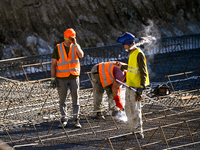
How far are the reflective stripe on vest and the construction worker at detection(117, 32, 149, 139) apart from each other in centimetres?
122

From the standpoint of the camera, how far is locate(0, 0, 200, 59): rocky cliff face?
18875 mm

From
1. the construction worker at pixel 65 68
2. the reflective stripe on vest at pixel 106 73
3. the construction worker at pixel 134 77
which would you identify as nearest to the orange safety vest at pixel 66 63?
the construction worker at pixel 65 68

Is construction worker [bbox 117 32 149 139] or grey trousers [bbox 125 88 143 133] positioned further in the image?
grey trousers [bbox 125 88 143 133]

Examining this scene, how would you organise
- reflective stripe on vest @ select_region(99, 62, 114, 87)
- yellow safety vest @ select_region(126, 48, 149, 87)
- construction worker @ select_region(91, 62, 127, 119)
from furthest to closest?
reflective stripe on vest @ select_region(99, 62, 114, 87), construction worker @ select_region(91, 62, 127, 119), yellow safety vest @ select_region(126, 48, 149, 87)

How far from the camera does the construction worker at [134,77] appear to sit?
5637 mm

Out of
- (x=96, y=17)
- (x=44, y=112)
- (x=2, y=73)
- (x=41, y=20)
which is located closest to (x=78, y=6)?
(x=96, y=17)

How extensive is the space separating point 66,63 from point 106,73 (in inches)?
36.2

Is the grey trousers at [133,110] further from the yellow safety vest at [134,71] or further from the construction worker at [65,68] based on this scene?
the construction worker at [65,68]

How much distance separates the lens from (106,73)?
712 cm

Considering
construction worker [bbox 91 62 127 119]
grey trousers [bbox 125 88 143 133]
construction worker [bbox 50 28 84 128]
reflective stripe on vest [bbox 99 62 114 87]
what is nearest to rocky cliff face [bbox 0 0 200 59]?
construction worker [bbox 91 62 127 119]

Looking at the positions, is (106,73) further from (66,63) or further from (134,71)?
(134,71)

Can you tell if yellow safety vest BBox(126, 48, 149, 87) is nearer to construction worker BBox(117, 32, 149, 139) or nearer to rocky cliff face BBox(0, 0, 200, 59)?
construction worker BBox(117, 32, 149, 139)

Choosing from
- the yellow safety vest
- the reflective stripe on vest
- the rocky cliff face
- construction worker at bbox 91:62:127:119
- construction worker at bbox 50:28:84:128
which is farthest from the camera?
the rocky cliff face

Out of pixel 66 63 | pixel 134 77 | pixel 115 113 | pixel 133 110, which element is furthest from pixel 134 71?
pixel 115 113
